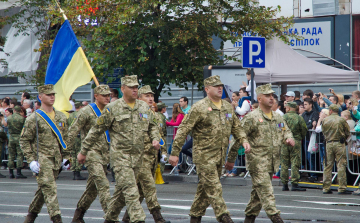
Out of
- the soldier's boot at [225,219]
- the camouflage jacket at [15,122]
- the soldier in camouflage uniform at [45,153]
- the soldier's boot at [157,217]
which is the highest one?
the soldier in camouflage uniform at [45,153]

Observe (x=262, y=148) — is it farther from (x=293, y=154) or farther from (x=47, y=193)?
(x=293, y=154)

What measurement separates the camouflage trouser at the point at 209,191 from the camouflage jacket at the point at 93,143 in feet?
5.09

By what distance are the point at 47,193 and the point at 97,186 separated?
70 centimetres

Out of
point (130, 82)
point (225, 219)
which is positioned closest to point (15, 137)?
point (130, 82)

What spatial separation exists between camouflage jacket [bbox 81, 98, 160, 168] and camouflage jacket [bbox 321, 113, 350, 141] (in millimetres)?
5931

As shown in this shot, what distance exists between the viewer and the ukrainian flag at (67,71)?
1029cm

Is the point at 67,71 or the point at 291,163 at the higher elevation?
the point at 67,71

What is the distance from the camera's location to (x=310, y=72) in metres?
17.5

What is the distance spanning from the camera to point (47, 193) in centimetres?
846

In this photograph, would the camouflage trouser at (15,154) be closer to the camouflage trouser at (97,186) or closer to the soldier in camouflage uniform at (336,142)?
the soldier in camouflage uniform at (336,142)

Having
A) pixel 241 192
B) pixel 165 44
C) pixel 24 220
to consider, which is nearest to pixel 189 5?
pixel 165 44

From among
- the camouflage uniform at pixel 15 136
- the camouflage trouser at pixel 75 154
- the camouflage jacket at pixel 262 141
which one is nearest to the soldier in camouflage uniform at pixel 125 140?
the camouflage jacket at pixel 262 141

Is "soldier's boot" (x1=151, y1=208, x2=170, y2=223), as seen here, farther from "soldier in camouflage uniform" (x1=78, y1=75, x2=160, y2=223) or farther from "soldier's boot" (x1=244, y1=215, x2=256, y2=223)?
"soldier's boot" (x1=244, y1=215, x2=256, y2=223)

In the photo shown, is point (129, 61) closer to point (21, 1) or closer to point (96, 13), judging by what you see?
point (96, 13)
